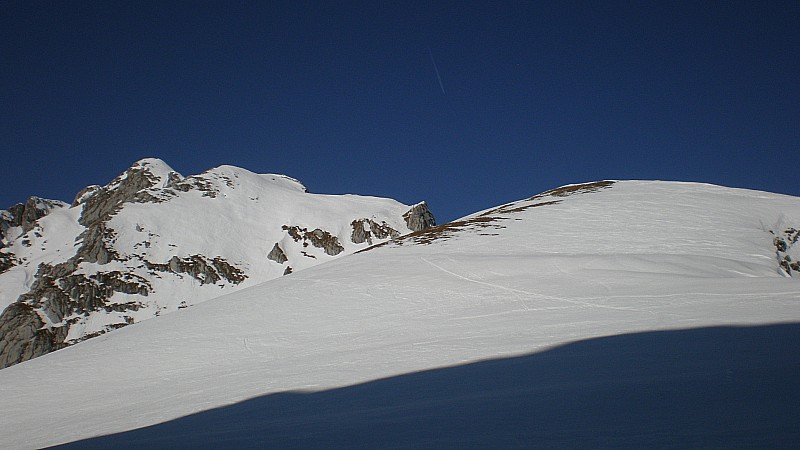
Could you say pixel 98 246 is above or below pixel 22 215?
below

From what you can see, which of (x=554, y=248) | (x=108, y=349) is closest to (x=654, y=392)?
(x=108, y=349)

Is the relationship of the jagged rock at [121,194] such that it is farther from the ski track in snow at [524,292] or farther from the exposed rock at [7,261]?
the ski track in snow at [524,292]

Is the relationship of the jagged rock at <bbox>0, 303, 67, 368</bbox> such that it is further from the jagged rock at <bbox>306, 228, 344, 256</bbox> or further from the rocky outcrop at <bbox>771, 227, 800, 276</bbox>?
the rocky outcrop at <bbox>771, 227, 800, 276</bbox>

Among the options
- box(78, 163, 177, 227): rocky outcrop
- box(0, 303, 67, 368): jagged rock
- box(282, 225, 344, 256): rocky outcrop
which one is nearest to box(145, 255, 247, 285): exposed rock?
box(282, 225, 344, 256): rocky outcrop

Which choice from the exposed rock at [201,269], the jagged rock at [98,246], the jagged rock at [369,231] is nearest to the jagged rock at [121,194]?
the jagged rock at [98,246]

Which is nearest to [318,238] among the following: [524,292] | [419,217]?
[419,217]

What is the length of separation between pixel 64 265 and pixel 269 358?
151563mm

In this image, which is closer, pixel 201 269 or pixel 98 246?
pixel 98 246

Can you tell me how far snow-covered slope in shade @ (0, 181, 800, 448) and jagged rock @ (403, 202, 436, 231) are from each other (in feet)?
444

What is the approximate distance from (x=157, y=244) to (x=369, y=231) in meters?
63.0

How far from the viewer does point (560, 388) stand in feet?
18.9

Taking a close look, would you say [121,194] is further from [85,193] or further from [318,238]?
[318,238]

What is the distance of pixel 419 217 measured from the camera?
6353 inches

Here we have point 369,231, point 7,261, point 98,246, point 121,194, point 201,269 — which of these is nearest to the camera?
point 98,246
